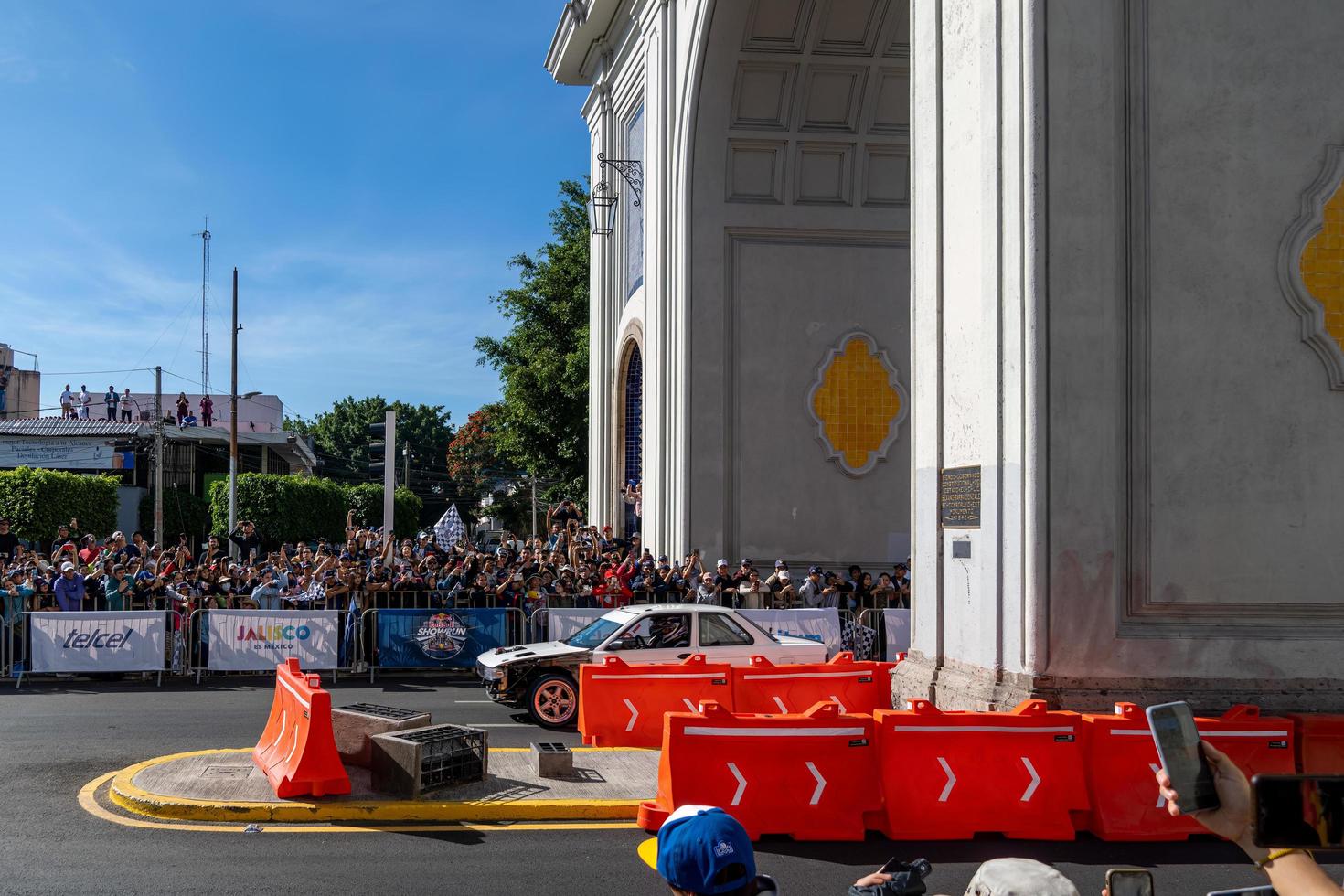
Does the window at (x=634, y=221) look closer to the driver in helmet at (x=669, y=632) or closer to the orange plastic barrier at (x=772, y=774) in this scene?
the driver in helmet at (x=669, y=632)

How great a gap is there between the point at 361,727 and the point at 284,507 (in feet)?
173

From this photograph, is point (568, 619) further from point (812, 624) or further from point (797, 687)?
point (797, 687)

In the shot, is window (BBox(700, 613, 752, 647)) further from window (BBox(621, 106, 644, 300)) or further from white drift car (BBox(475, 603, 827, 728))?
window (BBox(621, 106, 644, 300))

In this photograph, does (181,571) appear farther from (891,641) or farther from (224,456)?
(224,456)

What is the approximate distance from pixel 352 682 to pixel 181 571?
3981mm

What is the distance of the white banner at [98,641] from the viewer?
674 inches

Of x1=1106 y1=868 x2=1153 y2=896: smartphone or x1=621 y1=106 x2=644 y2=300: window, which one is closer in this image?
x1=1106 y1=868 x2=1153 y2=896: smartphone

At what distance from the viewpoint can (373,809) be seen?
29.9 ft

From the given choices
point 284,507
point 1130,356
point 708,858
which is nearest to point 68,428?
point 284,507

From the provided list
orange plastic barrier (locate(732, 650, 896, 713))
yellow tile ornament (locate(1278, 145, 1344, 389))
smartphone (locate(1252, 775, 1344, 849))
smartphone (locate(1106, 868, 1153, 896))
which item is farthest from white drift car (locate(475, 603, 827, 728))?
smartphone (locate(1252, 775, 1344, 849))

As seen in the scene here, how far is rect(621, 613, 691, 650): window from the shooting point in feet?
46.1

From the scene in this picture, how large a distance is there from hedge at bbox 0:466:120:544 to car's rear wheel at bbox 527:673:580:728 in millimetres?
36177

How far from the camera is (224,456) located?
74.0 metres

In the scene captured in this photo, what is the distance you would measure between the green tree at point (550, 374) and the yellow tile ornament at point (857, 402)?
63.9ft
